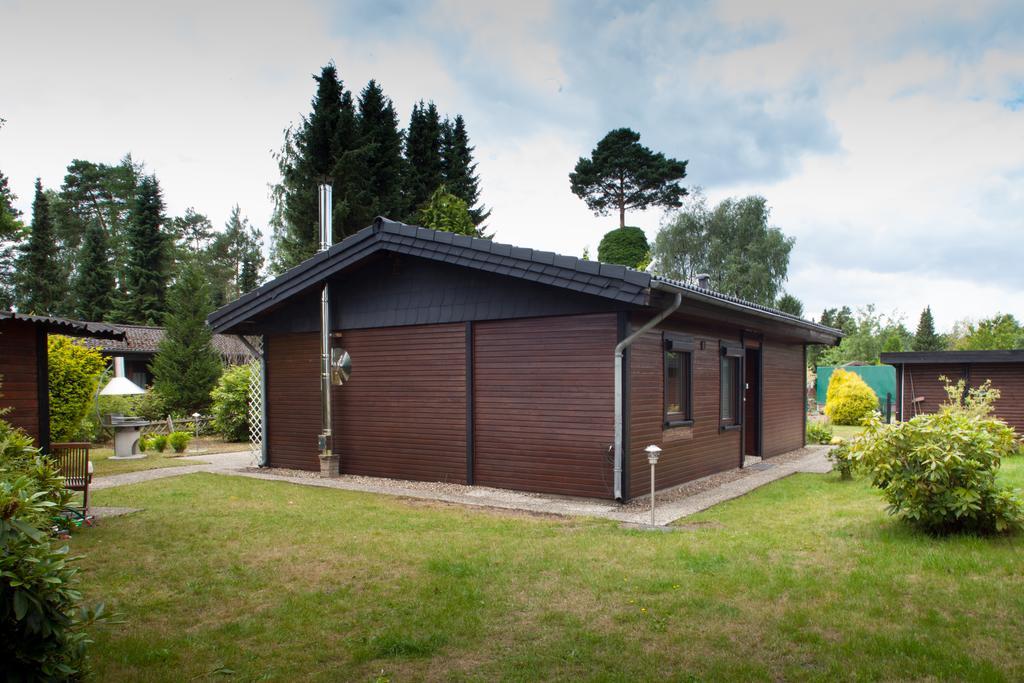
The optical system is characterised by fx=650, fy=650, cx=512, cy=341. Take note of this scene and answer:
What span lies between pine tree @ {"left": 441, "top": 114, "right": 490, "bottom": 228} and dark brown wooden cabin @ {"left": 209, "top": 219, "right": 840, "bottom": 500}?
18.3 meters

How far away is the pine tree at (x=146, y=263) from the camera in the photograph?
103ft

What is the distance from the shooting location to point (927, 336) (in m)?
38.6

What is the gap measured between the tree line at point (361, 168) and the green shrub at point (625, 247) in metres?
7.49

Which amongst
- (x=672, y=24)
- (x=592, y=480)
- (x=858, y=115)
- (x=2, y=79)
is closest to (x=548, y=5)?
(x=672, y=24)

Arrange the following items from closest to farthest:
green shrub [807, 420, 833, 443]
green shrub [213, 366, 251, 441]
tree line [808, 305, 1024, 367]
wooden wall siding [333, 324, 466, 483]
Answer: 1. wooden wall siding [333, 324, 466, 483]
2. green shrub [807, 420, 833, 443]
3. green shrub [213, 366, 251, 441]
4. tree line [808, 305, 1024, 367]

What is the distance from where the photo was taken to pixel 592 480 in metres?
A: 7.96

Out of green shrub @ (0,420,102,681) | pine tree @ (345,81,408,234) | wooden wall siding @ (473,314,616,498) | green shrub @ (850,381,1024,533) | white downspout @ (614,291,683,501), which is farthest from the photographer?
pine tree @ (345,81,408,234)

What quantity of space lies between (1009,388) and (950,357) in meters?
1.32

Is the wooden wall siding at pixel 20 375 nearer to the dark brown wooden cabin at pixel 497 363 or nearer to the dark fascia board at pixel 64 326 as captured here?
the dark fascia board at pixel 64 326

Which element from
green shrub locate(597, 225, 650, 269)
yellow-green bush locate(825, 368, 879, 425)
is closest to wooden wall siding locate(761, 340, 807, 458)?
yellow-green bush locate(825, 368, 879, 425)

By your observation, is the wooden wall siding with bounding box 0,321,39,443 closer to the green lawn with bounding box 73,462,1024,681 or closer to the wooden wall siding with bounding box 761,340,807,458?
the green lawn with bounding box 73,462,1024,681

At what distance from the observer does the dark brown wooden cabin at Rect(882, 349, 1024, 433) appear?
14320mm

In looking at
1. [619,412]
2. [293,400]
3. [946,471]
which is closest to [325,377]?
[293,400]

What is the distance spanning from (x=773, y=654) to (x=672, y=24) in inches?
381
